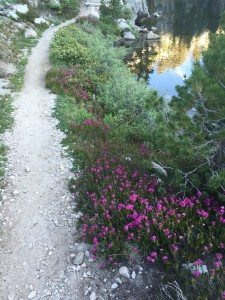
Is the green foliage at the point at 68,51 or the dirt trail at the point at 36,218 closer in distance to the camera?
the dirt trail at the point at 36,218

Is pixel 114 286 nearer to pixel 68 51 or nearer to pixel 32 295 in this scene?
pixel 32 295

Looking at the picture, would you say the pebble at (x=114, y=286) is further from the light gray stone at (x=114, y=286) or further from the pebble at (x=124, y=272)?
the pebble at (x=124, y=272)

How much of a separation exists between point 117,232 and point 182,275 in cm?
179

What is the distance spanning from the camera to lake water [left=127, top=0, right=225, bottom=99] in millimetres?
25766

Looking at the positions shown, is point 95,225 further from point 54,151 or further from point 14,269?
point 54,151

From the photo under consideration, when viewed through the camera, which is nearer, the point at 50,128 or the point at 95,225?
the point at 95,225

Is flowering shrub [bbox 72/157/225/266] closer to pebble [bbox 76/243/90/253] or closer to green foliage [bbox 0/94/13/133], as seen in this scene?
pebble [bbox 76/243/90/253]

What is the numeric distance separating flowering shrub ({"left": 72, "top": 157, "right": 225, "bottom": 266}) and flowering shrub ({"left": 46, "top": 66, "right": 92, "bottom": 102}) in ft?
28.8

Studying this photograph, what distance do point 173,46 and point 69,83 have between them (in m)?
21.0

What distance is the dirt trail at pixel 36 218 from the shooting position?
614 cm

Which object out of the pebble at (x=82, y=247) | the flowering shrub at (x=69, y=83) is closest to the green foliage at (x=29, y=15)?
the flowering shrub at (x=69, y=83)

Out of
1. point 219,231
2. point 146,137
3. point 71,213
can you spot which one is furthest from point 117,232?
point 146,137

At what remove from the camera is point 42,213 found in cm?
789

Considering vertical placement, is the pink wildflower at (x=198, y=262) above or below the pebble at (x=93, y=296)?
above
